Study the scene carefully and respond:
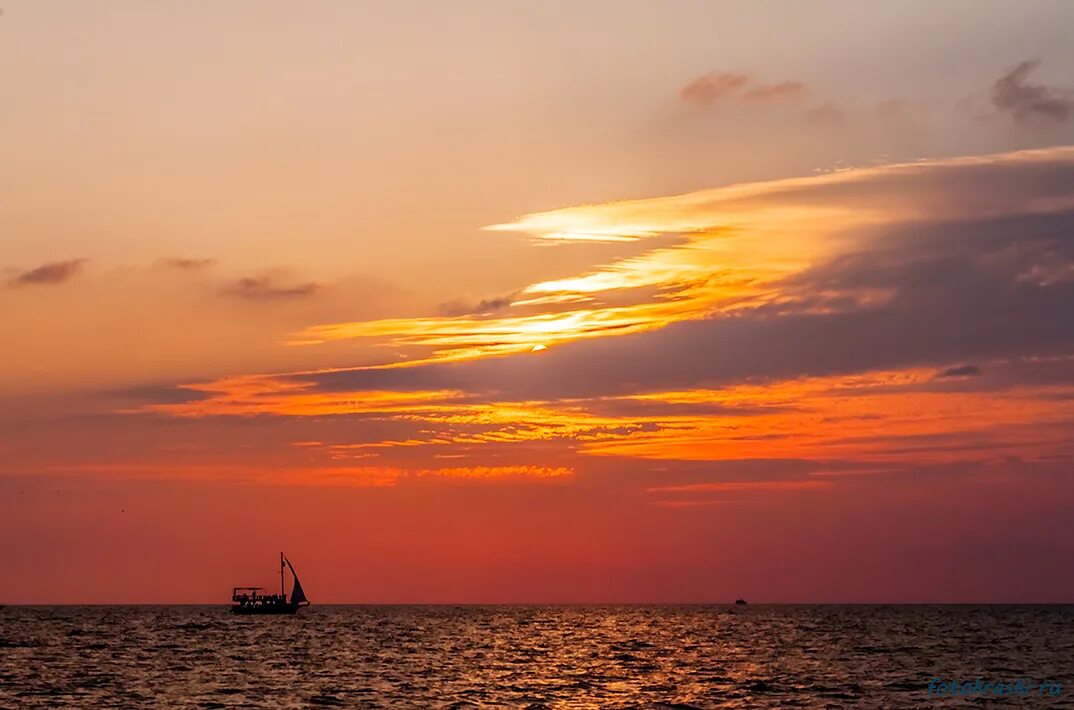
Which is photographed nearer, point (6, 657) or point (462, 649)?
point (6, 657)

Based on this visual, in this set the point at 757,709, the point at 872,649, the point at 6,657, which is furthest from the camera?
the point at 872,649

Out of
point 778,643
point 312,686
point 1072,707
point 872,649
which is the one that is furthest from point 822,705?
point 778,643

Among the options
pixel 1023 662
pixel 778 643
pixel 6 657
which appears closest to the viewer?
pixel 1023 662

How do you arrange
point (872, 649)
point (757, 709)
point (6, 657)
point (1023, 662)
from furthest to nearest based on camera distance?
point (872, 649) < point (6, 657) < point (1023, 662) < point (757, 709)

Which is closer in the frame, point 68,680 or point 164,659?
point 68,680

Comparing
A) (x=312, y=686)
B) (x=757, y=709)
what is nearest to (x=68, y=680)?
→ (x=312, y=686)

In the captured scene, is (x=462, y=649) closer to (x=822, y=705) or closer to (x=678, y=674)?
(x=678, y=674)

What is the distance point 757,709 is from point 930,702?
13237 millimetres

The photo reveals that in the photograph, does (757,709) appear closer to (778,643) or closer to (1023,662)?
(1023,662)

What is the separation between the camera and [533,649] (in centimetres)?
16700

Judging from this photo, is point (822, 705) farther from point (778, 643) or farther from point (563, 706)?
point (778, 643)

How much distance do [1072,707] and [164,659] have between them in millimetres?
96742

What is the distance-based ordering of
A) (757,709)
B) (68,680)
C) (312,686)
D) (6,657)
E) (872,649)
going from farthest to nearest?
(872,649), (6,657), (68,680), (312,686), (757,709)

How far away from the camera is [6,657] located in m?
151
